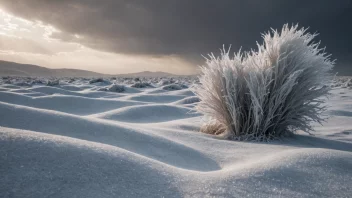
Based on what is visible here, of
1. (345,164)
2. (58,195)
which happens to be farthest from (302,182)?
(58,195)

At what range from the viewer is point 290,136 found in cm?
249

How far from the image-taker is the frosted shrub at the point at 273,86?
7.85 ft

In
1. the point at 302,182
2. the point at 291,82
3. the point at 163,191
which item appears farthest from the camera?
the point at 291,82

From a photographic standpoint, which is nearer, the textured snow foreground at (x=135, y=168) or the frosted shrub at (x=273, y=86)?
the textured snow foreground at (x=135, y=168)

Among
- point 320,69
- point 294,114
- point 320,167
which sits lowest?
point 320,167

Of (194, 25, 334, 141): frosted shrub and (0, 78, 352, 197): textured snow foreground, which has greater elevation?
(194, 25, 334, 141): frosted shrub

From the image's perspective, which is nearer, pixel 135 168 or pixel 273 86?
pixel 135 168

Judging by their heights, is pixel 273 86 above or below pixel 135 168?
above

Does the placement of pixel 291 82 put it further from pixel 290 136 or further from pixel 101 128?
pixel 101 128

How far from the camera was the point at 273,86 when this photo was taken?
2.47 meters

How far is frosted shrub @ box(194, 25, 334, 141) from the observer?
7.85 feet

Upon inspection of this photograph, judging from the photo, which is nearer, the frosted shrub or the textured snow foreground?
the textured snow foreground

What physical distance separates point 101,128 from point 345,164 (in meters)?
1.46

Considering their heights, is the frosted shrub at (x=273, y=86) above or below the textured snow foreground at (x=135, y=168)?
above
